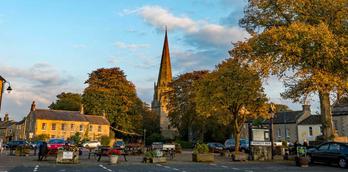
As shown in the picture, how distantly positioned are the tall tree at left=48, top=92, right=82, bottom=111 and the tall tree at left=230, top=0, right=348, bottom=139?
64.7 metres

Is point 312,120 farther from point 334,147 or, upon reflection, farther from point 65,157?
point 65,157

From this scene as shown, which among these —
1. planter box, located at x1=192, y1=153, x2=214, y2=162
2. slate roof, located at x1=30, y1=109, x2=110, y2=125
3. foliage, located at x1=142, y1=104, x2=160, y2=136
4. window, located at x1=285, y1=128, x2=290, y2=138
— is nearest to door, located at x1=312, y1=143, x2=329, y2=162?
planter box, located at x1=192, y1=153, x2=214, y2=162

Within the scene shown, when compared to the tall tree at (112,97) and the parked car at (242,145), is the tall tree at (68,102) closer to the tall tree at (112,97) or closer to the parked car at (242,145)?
the tall tree at (112,97)

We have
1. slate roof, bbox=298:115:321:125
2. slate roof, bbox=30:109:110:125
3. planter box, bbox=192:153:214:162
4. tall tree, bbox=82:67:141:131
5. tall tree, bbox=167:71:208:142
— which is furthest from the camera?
tall tree, bbox=82:67:141:131

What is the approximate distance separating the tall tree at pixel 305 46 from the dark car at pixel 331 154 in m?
4.03

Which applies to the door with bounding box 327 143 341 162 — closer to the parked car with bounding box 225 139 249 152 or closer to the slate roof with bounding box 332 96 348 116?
the parked car with bounding box 225 139 249 152

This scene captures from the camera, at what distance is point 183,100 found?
68.2m

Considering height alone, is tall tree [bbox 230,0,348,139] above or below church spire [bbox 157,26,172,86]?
below

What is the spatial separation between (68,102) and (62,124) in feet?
53.2

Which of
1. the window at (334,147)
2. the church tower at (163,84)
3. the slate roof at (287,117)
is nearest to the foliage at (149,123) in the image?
the church tower at (163,84)

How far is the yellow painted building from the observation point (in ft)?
229

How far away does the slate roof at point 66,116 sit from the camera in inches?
2778

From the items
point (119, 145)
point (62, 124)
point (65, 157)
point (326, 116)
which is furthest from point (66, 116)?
point (326, 116)

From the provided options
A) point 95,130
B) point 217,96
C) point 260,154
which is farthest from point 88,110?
point 260,154
